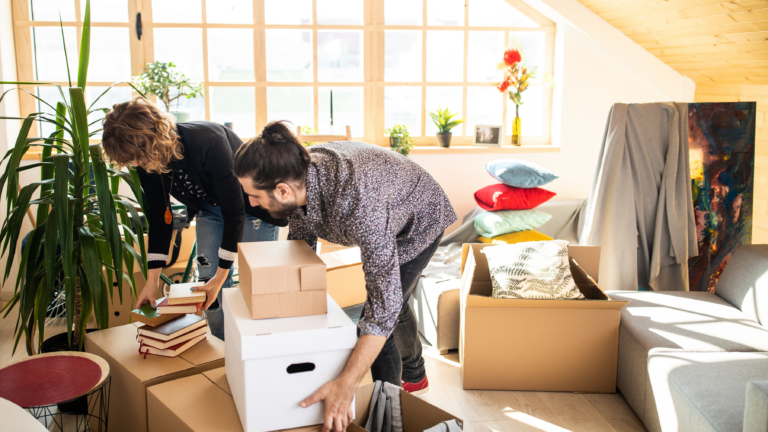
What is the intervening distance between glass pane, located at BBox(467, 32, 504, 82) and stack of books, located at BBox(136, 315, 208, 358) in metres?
2.99

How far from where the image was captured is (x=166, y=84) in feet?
11.3

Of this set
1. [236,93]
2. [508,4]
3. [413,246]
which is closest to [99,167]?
[413,246]

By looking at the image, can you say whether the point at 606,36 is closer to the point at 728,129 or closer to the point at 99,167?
the point at 728,129

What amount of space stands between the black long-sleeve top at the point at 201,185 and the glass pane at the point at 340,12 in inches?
87.4

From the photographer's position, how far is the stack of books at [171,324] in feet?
5.50

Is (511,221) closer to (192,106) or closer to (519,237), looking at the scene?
(519,237)

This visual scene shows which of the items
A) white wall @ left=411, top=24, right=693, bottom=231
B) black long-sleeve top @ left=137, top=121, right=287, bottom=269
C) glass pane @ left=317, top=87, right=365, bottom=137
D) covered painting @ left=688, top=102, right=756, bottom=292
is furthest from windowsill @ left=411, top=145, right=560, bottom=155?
black long-sleeve top @ left=137, top=121, right=287, bottom=269

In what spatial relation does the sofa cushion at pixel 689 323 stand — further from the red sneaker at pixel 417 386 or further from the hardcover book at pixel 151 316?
the hardcover book at pixel 151 316

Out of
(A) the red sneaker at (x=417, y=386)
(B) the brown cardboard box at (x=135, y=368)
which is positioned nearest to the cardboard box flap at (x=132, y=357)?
(B) the brown cardboard box at (x=135, y=368)

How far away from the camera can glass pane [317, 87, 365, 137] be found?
4016mm

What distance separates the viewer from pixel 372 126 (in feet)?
13.3

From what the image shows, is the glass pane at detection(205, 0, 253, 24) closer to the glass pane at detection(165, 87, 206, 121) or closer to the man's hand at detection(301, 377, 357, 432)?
the glass pane at detection(165, 87, 206, 121)

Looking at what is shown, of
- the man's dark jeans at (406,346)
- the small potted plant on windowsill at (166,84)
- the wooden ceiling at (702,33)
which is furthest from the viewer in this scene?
the small potted plant on windowsill at (166,84)

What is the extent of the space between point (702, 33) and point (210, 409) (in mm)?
3312
